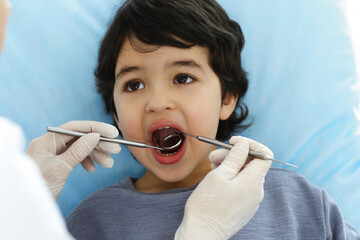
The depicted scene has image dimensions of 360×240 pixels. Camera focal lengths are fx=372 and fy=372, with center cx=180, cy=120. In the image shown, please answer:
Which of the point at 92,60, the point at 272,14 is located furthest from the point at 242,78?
the point at 92,60

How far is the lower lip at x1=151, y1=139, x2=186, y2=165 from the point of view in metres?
1.23

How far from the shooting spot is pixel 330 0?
1.57 m

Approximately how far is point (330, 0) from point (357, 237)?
957mm

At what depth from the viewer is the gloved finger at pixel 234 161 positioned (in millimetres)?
1057

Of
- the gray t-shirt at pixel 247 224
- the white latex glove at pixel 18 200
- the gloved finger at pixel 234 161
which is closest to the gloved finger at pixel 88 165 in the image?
the gray t-shirt at pixel 247 224

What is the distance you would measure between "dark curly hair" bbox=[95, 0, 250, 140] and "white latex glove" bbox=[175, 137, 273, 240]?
14.6 inches

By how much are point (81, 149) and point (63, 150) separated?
12 cm

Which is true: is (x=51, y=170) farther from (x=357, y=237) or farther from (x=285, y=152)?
(x=357, y=237)

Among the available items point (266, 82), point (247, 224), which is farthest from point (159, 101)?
point (266, 82)

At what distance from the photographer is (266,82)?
61.4 inches

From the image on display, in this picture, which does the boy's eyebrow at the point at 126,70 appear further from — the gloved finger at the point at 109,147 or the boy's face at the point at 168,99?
the gloved finger at the point at 109,147

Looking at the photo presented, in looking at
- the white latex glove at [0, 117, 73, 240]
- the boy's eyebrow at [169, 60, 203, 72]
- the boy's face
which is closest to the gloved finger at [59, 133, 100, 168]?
the boy's face

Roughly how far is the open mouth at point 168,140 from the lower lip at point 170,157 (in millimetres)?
17

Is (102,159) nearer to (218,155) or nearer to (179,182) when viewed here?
(179,182)
